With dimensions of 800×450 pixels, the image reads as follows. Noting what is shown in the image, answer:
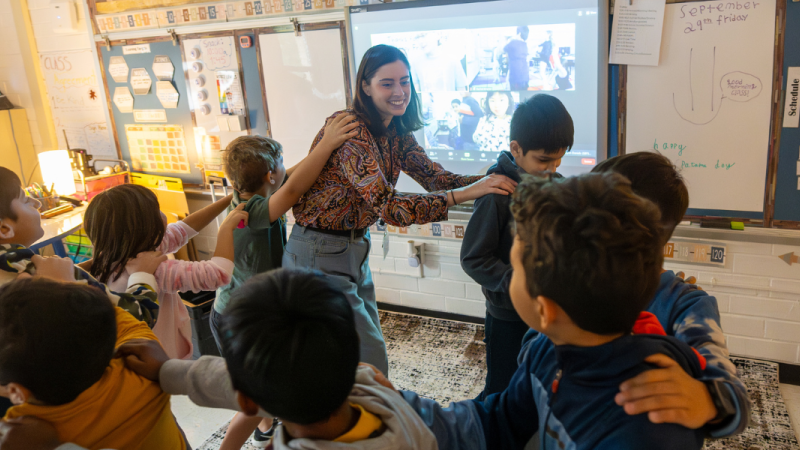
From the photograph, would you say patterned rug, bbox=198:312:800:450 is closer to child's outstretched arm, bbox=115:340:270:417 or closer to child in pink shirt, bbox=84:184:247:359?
child in pink shirt, bbox=84:184:247:359

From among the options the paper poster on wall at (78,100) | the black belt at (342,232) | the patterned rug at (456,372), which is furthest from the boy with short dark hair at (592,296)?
the paper poster on wall at (78,100)

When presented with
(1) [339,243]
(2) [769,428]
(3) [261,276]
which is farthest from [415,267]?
(3) [261,276]

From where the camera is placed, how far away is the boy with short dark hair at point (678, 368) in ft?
2.19

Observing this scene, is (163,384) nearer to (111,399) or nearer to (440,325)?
(111,399)

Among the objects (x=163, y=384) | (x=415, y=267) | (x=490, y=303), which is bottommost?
(x=415, y=267)

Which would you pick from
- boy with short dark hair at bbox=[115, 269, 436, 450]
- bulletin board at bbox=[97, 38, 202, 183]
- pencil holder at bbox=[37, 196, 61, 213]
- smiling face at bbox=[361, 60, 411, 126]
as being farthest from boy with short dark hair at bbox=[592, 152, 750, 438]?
pencil holder at bbox=[37, 196, 61, 213]

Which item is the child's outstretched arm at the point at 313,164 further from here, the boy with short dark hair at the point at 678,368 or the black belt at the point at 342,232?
the boy with short dark hair at the point at 678,368

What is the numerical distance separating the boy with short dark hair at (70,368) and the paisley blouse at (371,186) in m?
0.84

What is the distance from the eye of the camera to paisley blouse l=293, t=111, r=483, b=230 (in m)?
1.60

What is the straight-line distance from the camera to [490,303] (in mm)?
1680

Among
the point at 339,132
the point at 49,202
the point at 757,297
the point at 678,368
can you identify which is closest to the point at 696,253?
the point at 757,297

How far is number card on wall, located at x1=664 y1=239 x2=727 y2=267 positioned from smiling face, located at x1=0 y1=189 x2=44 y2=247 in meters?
2.45

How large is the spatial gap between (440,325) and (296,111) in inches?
62.5

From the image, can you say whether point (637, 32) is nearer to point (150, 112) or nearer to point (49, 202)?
point (150, 112)
